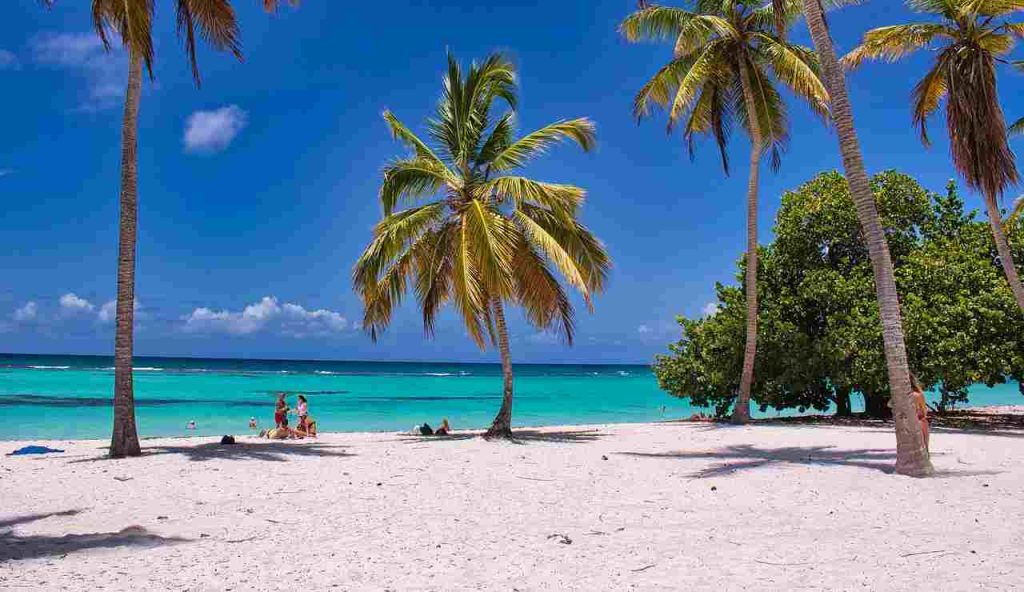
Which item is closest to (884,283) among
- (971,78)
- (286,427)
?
(971,78)

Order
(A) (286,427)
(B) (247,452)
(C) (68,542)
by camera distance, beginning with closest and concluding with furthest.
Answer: (C) (68,542)
(B) (247,452)
(A) (286,427)

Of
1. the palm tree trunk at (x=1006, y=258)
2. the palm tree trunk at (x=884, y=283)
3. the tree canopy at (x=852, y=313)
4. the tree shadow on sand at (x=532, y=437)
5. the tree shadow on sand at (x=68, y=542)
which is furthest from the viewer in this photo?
the tree canopy at (x=852, y=313)

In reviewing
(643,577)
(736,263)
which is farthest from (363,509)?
(736,263)

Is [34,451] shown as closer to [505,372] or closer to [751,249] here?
[505,372]

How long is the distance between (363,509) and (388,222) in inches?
338

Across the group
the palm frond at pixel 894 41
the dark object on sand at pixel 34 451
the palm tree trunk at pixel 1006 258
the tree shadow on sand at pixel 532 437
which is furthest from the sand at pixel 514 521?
the palm frond at pixel 894 41

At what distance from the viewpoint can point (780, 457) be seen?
11617 mm

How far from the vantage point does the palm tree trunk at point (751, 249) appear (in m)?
17.9

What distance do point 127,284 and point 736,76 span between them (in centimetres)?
1558

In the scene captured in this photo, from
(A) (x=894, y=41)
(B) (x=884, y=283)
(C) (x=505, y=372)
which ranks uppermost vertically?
(A) (x=894, y=41)

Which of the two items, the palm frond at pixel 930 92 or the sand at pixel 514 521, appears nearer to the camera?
the sand at pixel 514 521

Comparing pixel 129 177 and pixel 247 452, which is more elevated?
pixel 129 177

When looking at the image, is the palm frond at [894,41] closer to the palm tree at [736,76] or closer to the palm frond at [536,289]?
the palm tree at [736,76]

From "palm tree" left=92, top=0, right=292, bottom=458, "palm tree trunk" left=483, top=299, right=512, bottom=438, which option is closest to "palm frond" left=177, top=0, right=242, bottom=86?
"palm tree" left=92, top=0, right=292, bottom=458
